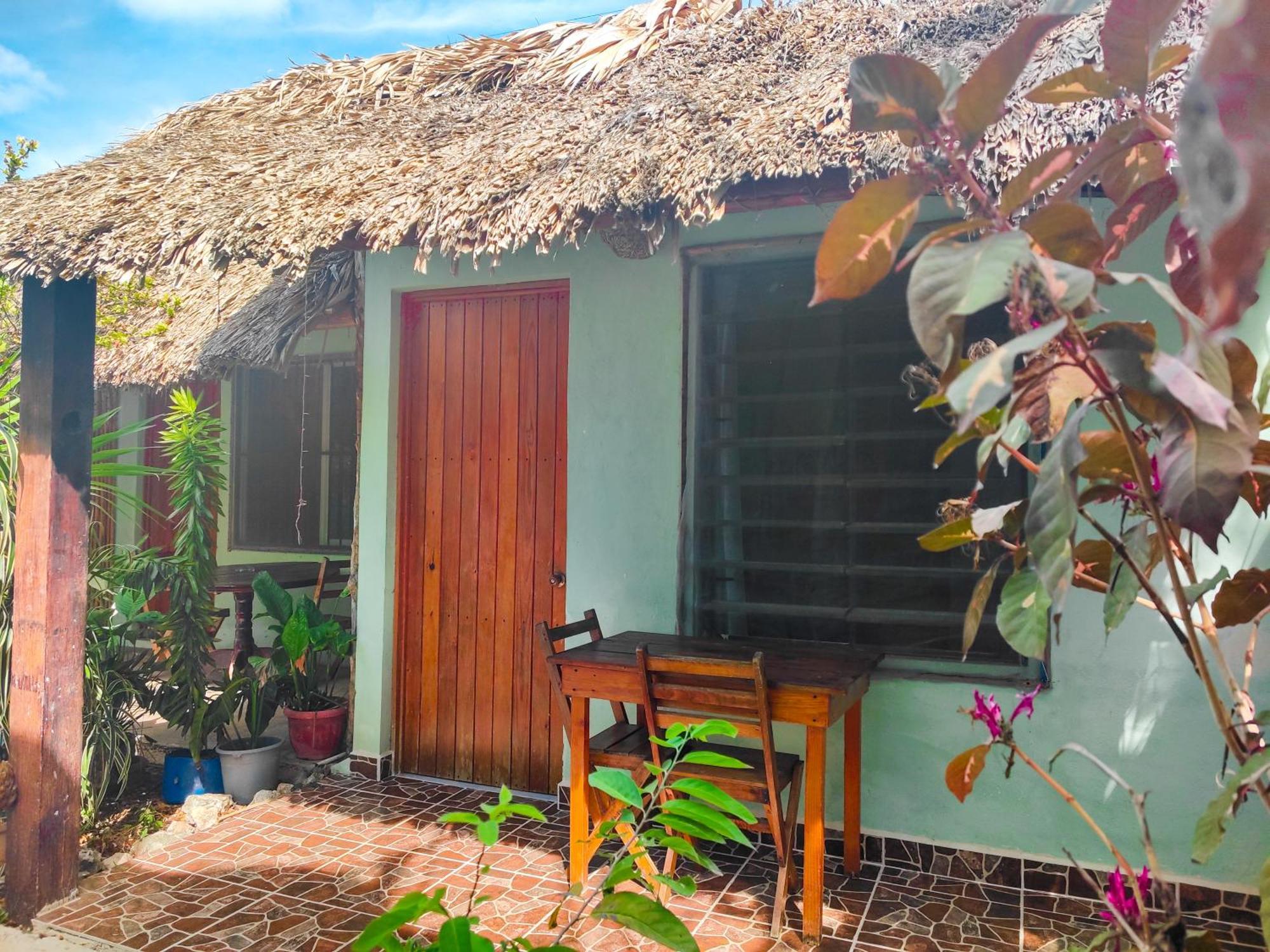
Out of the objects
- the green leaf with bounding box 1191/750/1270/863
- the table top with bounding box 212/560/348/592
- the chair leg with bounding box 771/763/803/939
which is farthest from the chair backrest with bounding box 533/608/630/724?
the table top with bounding box 212/560/348/592

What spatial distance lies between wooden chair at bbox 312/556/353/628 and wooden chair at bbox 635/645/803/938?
340 cm

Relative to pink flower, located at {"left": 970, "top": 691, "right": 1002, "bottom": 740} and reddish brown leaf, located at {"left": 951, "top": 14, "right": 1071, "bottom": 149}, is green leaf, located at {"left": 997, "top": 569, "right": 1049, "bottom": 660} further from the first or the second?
reddish brown leaf, located at {"left": 951, "top": 14, "right": 1071, "bottom": 149}

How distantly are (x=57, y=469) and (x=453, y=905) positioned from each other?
2084 millimetres

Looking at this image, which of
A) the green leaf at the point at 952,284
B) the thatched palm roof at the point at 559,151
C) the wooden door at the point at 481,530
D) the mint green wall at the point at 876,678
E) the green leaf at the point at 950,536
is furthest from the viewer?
the wooden door at the point at 481,530

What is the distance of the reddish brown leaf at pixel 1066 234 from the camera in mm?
1081

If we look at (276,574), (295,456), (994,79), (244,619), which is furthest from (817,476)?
(295,456)

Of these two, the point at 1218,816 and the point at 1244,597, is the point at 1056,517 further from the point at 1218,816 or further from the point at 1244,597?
the point at 1244,597

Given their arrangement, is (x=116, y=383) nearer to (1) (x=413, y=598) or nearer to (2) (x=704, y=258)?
(1) (x=413, y=598)

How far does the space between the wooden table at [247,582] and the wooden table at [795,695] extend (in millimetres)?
2385

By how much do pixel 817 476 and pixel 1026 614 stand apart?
251cm

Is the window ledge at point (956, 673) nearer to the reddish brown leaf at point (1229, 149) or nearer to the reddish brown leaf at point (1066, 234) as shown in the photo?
the reddish brown leaf at point (1066, 234)

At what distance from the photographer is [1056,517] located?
1009 mm

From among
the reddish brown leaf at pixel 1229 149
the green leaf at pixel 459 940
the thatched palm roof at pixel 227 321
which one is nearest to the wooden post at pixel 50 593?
the thatched palm roof at pixel 227 321

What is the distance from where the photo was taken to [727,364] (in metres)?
3.93
